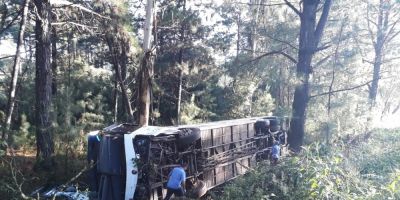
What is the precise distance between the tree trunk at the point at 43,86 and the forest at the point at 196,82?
3cm

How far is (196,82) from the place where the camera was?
2250 centimetres

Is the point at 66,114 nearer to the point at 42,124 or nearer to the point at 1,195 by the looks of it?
the point at 42,124

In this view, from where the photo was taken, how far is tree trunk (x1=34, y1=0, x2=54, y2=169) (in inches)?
473

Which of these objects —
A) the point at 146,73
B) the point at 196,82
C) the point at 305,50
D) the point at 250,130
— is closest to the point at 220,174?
the point at 250,130

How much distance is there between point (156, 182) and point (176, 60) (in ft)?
45.9

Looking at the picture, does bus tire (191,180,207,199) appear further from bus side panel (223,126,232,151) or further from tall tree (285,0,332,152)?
tall tree (285,0,332,152)

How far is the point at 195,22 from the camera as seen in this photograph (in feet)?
71.1

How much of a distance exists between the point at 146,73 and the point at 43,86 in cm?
382

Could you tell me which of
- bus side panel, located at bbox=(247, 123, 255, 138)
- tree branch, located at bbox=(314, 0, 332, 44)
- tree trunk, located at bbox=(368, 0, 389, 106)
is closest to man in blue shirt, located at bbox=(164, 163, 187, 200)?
bus side panel, located at bbox=(247, 123, 255, 138)

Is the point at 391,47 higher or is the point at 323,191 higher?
the point at 391,47

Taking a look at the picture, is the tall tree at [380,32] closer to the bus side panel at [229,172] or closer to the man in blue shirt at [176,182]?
the bus side panel at [229,172]

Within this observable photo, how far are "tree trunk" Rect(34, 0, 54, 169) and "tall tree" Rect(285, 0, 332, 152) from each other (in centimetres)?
965

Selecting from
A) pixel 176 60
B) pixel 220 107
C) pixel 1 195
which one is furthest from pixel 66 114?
pixel 220 107

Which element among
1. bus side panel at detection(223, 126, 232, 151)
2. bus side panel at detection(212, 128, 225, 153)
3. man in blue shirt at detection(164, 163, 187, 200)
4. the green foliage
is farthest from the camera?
bus side panel at detection(223, 126, 232, 151)
